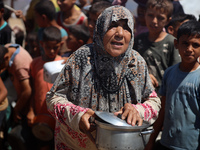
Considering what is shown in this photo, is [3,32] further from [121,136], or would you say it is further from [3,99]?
[121,136]

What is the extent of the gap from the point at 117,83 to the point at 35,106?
2075mm

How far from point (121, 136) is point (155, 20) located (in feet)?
8.42

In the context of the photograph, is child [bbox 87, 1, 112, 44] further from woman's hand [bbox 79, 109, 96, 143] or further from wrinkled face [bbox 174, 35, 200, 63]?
woman's hand [bbox 79, 109, 96, 143]

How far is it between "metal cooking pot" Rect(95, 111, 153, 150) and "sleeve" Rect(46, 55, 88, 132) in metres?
0.33

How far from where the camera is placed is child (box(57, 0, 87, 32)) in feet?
17.5

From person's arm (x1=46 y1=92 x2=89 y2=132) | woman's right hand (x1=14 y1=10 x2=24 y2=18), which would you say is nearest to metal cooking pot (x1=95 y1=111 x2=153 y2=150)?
person's arm (x1=46 y1=92 x2=89 y2=132)

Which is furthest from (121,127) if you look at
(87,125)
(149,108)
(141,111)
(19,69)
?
(19,69)

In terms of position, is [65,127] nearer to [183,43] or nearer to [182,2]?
[183,43]

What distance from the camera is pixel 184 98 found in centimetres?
318

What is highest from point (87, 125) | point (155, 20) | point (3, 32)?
point (155, 20)

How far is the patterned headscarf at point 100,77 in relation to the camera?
2408 mm

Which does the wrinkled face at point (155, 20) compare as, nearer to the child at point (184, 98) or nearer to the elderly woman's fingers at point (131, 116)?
the child at point (184, 98)

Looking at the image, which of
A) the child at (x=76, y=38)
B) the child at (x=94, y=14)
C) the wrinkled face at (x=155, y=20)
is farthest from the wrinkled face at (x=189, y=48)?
the child at (x=76, y=38)

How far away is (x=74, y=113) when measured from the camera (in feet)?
7.41
